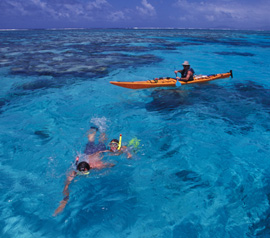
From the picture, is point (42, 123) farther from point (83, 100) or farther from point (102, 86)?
point (102, 86)

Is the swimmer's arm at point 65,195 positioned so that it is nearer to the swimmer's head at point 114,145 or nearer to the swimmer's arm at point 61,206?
the swimmer's arm at point 61,206

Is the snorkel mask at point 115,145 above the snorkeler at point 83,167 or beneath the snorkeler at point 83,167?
above

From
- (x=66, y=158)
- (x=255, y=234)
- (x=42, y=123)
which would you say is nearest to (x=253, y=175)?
(x=255, y=234)

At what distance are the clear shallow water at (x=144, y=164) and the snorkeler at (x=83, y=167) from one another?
0.16 m

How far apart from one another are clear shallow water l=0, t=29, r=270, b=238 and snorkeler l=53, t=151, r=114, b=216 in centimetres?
16

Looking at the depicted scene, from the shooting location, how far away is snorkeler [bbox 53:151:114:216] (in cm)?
484

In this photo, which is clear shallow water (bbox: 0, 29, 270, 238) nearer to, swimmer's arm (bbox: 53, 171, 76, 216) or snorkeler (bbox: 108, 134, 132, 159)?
swimmer's arm (bbox: 53, 171, 76, 216)

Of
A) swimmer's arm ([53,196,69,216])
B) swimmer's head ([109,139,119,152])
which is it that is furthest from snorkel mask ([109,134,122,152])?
swimmer's arm ([53,196,69,216])

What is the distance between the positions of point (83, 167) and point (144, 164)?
2.15m

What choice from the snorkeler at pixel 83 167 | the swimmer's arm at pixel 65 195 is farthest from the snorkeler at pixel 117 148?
the swimmer's arm at pixel 65 195

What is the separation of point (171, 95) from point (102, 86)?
5.33 meters

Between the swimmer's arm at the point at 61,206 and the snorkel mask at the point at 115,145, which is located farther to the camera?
the snorkel mask at the point at 115,145

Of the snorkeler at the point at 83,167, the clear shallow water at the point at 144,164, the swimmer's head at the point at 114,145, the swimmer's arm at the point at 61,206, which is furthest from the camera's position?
the swimmer's head at the point at 114,145

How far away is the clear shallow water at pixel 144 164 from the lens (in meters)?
4.43
